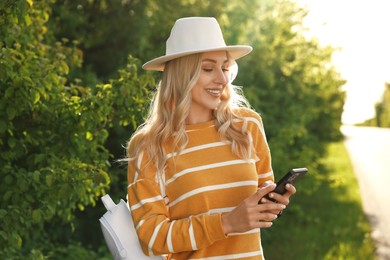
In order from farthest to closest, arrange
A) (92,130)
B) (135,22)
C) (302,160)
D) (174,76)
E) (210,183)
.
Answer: (302,160)
(135,22)
(92,130)
(174,76)
(210,183)

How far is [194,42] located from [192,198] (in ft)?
2.13

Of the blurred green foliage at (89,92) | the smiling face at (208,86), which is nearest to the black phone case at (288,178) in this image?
the smiling face at (208,86)

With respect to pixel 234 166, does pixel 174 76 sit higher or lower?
higher

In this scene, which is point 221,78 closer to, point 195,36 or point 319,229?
point 195,36

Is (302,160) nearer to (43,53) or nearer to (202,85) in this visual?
(43,53)

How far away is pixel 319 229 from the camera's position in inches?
387

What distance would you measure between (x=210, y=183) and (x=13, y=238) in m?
Answer: 2.07

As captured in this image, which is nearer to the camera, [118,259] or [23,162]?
[118,259]

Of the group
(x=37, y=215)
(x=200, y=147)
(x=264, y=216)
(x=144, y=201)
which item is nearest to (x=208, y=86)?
(x=200, y=147)

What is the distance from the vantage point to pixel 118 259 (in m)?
2.99


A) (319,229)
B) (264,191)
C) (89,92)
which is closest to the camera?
(264,191)

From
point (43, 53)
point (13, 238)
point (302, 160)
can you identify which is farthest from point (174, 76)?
point (302, 160)

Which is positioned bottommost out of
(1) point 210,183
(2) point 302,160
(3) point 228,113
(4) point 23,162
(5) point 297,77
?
(2) point 302,160

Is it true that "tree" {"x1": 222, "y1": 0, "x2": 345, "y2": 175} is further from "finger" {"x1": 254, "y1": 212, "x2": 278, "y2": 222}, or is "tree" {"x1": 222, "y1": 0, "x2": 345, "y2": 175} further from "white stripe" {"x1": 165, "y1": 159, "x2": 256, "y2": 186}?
"finger" {"x1": 254, "y1": 212, "x2": 278, "y2": 222}
